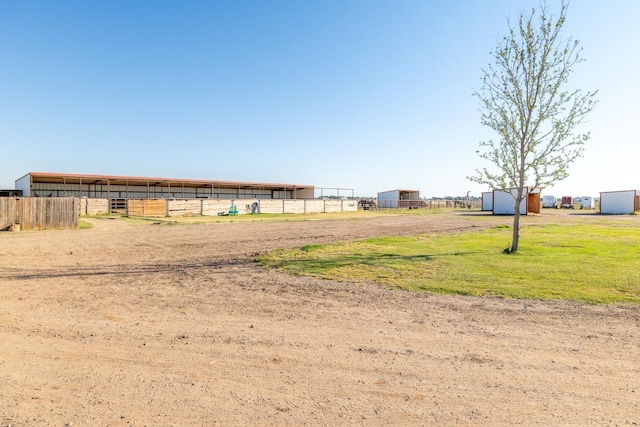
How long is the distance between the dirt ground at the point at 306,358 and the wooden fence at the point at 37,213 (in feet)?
58.0

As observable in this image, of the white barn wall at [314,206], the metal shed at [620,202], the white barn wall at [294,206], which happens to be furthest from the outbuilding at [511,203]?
the white barn wall at [294,206]

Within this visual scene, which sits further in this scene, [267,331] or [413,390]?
[267,331]

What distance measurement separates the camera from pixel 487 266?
443 inches

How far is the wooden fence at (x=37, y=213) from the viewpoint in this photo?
73.8ft

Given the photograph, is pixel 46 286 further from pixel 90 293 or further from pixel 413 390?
pixel 413 390

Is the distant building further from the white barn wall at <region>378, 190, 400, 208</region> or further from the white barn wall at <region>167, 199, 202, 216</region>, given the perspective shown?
the white barn wall at <region>378, 190, 400, 208</region>

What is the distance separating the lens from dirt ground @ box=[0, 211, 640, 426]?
357 centimetres

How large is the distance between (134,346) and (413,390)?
3.61m

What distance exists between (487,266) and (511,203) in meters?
46.0

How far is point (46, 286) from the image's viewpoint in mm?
8688

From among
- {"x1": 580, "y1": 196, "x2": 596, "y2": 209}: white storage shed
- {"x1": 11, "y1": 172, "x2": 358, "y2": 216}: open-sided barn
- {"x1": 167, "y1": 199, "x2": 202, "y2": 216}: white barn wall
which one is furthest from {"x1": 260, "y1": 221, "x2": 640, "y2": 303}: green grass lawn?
{"x1": 580, "y1": 196, "x2": 596, "y2": 209}: white storage shed

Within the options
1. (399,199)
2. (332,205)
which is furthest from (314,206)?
(399,199)

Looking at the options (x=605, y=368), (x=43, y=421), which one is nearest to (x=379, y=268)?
(x=605, y=368)

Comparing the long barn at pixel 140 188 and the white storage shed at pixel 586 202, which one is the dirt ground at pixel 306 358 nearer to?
the long barn at pixel 140 188
